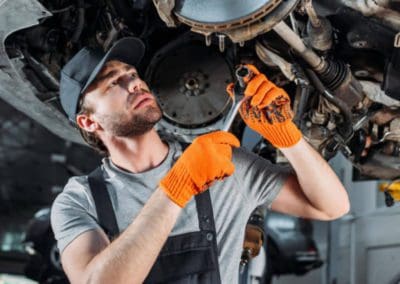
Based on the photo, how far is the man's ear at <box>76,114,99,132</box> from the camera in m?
1.82

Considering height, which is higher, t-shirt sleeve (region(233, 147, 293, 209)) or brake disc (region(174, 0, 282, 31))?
brake disc (region(174, 0, 282, 31))

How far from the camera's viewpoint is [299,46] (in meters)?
1.83

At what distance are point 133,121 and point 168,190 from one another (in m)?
0.31

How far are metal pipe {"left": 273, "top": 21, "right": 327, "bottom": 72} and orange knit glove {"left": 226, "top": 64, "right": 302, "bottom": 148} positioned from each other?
0.26 m

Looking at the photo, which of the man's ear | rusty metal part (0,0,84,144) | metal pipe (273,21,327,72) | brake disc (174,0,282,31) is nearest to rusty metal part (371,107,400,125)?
metal pipe (273,21,327,72)

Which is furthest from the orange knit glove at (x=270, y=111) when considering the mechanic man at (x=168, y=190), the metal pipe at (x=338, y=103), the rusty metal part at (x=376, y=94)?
the rusty metal part at (x=376, y=94)

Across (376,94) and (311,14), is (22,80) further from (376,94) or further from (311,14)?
(376,94)

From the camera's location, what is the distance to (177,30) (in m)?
2.29

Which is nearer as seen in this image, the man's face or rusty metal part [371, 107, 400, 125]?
the man's face

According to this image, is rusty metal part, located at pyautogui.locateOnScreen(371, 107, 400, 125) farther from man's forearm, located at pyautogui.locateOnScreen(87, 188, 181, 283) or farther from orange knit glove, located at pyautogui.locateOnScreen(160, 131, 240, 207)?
man's forearm, located at pyautogui.locateOnScreen(87, 188, 181, 283)

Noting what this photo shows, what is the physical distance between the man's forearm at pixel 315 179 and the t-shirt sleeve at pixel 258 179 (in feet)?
0.29

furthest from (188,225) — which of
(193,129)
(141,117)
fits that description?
(193,129)

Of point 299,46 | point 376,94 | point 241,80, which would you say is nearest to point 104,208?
point 241,80

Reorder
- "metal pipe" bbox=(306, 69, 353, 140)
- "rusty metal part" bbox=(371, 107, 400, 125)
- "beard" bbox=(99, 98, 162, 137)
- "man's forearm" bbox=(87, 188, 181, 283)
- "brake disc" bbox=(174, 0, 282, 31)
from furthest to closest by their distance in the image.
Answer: "rusty metal part" bbox=(371, 107, 400, 125) < "metal pipe" bbox=(306, 69, 353, 140) < "beard" bbox=(99, 98, 162, 137) < "brake disc" bbox=(174, 0, 282, 31) < "man's forearm" bbox=(87, 188, 181, 283)
